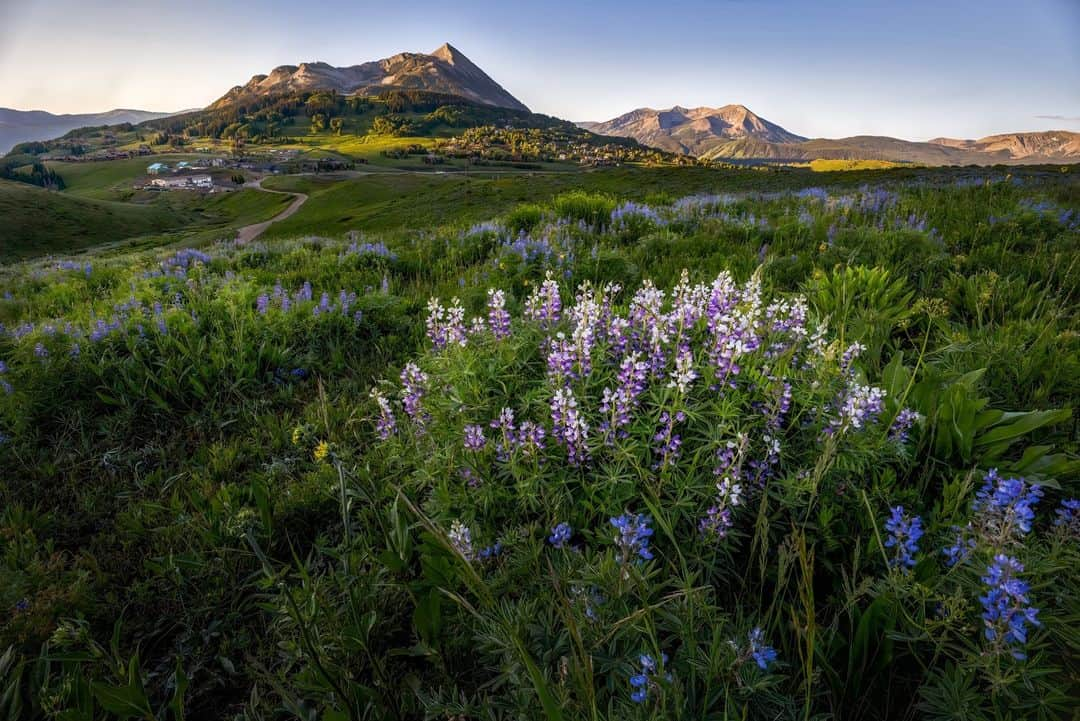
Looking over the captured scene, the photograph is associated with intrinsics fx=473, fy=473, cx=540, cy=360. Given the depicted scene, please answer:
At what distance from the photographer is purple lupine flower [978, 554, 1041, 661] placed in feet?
4.95

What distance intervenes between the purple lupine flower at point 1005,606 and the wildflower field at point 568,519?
0.02 meters

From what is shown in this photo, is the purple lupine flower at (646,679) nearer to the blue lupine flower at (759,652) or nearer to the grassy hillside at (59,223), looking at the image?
the blue lupine flower at (759,652)

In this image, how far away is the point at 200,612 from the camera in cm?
269

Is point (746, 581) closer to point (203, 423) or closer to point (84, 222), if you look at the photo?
point (203, 423)

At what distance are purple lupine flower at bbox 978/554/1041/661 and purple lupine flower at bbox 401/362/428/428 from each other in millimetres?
2762

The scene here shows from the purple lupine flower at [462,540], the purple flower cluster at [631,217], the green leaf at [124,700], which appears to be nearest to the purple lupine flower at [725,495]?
the purple lupine flower at [462,540]

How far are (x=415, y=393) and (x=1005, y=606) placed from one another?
295 centimetres

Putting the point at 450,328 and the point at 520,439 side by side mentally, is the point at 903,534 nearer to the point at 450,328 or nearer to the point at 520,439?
the point at 520,439

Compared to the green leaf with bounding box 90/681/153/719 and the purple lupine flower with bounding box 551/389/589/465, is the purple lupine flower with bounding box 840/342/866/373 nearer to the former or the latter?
the purple lupine flower with bounding box 551/389/589/465

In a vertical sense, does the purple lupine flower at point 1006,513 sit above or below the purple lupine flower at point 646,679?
above

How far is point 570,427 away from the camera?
255cm

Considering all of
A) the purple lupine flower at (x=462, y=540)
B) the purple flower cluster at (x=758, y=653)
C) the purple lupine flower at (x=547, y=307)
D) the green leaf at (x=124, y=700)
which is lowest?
the green leaf at (x=124, y=700)

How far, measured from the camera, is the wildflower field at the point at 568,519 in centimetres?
178


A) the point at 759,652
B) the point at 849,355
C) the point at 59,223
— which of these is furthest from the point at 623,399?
the point at 59,223
